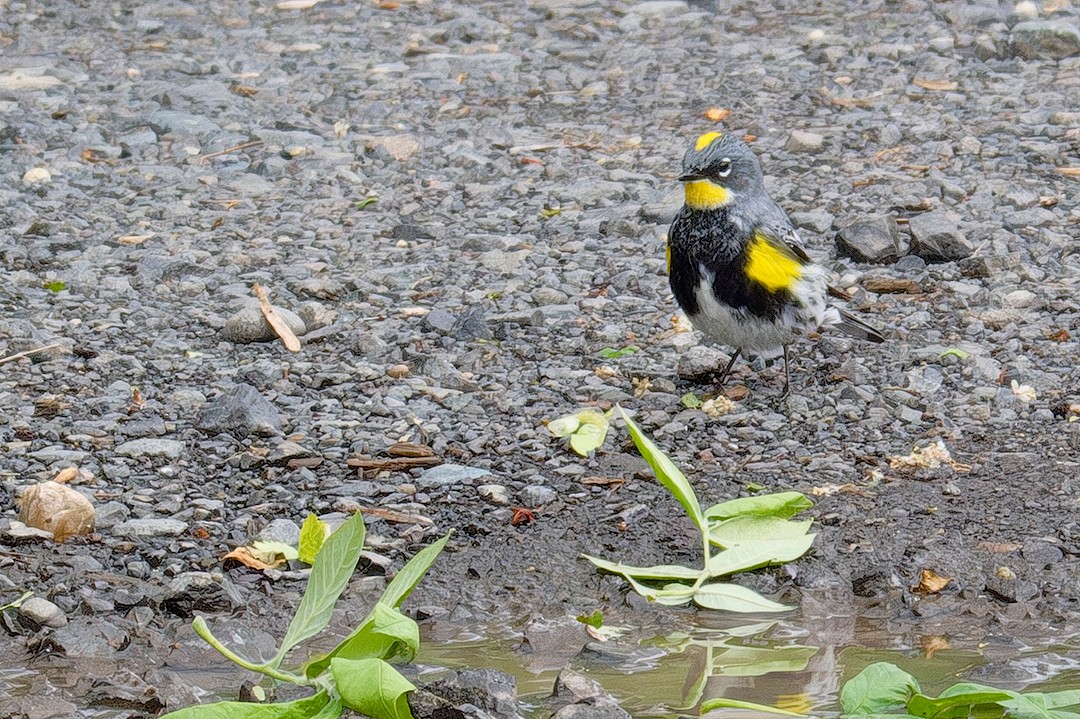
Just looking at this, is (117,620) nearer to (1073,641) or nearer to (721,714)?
(721,714)

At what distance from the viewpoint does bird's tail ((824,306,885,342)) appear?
212 inches

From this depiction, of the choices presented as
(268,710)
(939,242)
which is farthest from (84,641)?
(939,242)

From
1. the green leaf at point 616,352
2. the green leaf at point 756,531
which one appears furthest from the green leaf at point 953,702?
the green leaf at point 616,352

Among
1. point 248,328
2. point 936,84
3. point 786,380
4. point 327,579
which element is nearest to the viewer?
point 327,579

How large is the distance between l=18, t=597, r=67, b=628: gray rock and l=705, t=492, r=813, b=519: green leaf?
181 cm

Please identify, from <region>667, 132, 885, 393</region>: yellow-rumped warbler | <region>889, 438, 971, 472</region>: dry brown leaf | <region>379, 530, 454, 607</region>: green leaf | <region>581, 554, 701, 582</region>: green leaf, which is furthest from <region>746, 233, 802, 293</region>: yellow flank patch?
<region>379, 530, 454, 607</region>: green leaf

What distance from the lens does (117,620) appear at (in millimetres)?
3703

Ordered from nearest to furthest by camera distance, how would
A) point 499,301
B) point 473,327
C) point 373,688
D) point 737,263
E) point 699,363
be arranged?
point 373,688
point 737,263
point 699,363
point 473,327
point 499,301

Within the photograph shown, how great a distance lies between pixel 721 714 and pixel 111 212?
4978 mm

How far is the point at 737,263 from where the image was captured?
518cm

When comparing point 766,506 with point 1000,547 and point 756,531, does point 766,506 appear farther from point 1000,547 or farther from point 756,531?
point 1000,547

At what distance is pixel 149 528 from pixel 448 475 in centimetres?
96

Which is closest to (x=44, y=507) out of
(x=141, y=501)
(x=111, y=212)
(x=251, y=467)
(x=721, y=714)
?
(x=141, y=501)

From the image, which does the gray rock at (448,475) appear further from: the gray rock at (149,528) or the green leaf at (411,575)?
the green leaf at (411,575)
